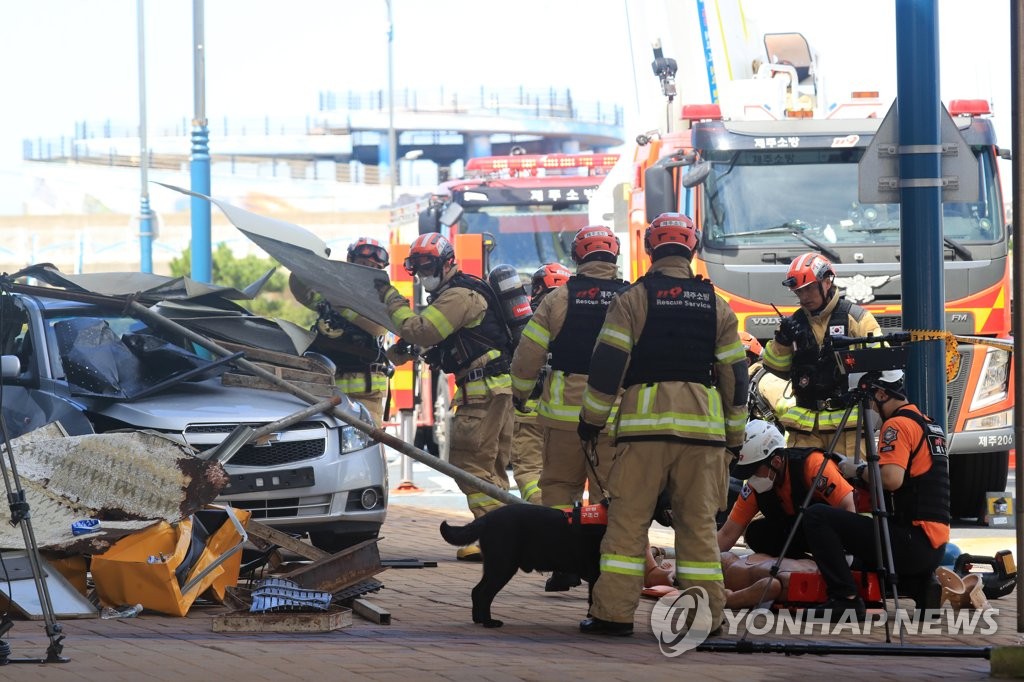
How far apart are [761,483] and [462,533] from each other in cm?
160

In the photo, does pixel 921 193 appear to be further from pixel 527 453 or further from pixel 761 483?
pixel 527 453

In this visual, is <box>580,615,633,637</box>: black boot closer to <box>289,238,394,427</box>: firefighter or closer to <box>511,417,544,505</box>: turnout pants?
<box>511,417,544,505</box>: turnout pants

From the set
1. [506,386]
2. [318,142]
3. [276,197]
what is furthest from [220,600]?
[318,142]

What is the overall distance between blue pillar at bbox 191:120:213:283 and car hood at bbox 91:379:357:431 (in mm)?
9305

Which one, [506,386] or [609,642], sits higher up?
[506,386]

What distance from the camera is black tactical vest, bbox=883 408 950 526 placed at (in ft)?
24.1

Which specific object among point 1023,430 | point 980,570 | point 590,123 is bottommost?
point 980,570

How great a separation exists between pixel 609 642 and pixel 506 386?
124 inches

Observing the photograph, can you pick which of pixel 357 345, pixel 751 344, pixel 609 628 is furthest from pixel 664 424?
pixel 751 344

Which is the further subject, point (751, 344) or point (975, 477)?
point (975, 477)

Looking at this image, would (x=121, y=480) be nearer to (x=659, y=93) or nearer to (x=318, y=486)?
(x=318, y=486)

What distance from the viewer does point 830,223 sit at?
39.9 ft

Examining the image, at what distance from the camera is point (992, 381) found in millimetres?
11867

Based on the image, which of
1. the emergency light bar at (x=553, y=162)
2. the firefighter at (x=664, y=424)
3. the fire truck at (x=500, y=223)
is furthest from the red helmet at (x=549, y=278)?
the emergency light bar at (x=553, y=162)
